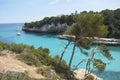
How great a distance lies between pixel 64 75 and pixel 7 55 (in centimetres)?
401

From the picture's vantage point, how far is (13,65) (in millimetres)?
14867

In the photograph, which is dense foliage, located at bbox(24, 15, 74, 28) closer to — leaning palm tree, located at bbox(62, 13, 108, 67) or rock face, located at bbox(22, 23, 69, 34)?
rock face, located at bbox(22, 23, 69, 34)

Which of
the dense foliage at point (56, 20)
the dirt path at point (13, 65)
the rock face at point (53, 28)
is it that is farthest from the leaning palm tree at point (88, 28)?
the rock face at point (53, 28)

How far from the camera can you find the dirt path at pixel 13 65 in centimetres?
1396

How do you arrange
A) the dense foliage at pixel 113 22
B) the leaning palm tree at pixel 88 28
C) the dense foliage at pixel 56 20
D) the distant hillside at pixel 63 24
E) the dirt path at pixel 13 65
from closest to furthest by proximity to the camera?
the dirt path at pixel 13 65 → the leaning palm tree at pixel 88 28 → the dense foliage at pixel 113 22 → the distant hillside at pixel 63 24 → the dense foliage at pixel 56 20

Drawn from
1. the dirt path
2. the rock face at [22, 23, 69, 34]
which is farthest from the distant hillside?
the dirt path

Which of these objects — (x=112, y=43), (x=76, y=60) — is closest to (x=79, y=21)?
(x=76, y=60)

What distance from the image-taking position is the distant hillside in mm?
66625

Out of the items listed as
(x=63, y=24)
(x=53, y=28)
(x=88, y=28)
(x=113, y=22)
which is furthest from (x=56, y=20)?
(x=88, y=28)

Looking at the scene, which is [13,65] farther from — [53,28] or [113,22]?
[53,28]

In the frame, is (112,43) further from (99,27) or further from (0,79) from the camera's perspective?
(0,79)

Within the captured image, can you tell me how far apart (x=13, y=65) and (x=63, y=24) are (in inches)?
2794

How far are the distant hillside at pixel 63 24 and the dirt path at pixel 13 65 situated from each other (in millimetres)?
49735

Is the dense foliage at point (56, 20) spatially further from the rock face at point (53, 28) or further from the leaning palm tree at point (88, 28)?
the leaning palm tree at point (88, 28)
